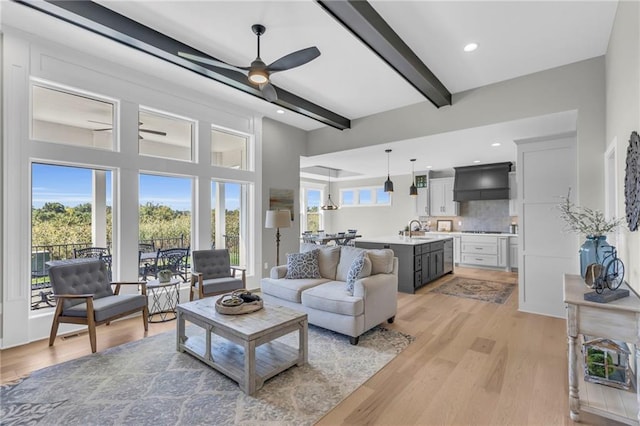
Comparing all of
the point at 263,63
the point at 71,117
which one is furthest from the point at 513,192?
the point at 71,117

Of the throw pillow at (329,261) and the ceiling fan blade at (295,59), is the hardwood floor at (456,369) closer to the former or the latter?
the throw pillow at (329,261)

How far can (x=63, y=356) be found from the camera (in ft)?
9.57

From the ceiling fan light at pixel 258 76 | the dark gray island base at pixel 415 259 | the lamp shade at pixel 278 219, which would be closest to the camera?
the ceiling fan light at pixel 258 76

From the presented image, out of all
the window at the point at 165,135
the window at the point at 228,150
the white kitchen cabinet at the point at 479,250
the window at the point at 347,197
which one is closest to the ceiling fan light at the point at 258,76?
the window at the point at 165,135

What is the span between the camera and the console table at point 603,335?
5.89ft

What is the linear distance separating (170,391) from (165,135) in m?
3.53

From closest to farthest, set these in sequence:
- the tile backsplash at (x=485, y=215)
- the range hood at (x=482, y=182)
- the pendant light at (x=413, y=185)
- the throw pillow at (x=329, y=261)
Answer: the throw pillow at (x=329, y=261)
the pendant light at (x=413, y=185)
the range hood at (x=482, y=182)
the tile backsplash at (x=485, y=215)

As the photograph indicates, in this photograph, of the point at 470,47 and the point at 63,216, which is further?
the point at 63,216

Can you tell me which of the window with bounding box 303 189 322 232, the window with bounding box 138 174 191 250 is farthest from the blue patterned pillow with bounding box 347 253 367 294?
the window with bounding box 303 189 322 232

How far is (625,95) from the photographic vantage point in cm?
239

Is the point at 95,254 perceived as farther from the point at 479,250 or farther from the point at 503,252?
the point at 503,252

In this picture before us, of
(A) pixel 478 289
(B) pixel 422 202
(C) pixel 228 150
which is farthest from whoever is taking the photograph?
(B) pixel 422 202

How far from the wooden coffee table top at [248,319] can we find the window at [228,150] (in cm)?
281

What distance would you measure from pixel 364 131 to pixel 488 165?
4.14 metres
